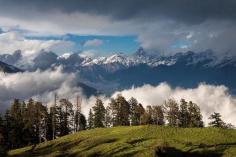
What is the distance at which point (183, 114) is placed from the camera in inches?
7717

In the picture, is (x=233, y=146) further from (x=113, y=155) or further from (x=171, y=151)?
(x=113, y=155)

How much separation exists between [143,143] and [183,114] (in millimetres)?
86393

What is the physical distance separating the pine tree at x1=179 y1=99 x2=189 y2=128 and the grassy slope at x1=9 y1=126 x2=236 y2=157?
190ft

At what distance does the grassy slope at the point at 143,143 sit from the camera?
101 meters

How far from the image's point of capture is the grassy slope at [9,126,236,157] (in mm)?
100969

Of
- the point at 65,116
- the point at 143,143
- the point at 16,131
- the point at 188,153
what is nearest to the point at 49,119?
the point at 65,116

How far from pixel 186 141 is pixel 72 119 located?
92.7 m

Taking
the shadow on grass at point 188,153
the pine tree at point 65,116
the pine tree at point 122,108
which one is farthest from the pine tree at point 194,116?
the shadow on grass at point 188,153

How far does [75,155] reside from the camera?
11044 centimetres

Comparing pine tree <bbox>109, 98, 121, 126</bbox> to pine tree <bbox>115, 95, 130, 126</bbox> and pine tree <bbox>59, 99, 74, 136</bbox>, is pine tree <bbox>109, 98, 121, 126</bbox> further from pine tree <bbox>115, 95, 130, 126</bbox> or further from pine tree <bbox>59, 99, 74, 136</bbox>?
pine tree <bbox>59, 99, 74, 136</bbox>

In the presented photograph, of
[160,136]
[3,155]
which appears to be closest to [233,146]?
[160,136]

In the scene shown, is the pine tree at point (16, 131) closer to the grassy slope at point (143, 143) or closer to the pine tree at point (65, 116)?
the pine tree at point (65, 116)

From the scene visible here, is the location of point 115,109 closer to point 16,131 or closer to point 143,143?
point 16,131

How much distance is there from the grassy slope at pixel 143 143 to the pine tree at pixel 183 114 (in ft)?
190
